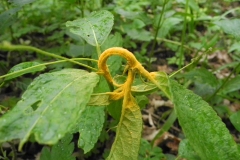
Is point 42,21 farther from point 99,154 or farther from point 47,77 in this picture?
point 47,77

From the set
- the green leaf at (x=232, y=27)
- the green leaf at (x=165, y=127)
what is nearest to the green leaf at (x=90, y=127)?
the green leaf at (x=165, y=127)

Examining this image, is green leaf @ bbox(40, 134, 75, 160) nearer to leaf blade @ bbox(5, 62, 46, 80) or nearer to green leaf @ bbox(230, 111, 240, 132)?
leaf blade @ bbox(5, 62, 46, 80)

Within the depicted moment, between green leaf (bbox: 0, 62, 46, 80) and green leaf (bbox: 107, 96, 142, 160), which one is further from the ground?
green leaf (bbox: 0, 62, 46, 80)

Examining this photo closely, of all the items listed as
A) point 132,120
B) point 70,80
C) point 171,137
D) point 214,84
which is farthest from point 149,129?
Result: point 70,80

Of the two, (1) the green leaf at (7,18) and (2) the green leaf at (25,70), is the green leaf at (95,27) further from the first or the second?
(1) the green leaf at (7,18)

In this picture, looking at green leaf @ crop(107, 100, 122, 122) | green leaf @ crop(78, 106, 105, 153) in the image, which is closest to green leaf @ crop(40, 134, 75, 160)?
green leaf @ crop(78, 106, 105, 153)

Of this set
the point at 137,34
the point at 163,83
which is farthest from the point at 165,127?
the point at 163,83

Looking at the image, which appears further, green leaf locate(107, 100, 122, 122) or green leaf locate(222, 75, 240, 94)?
green leaf locate(222, 75, 240, 94)
